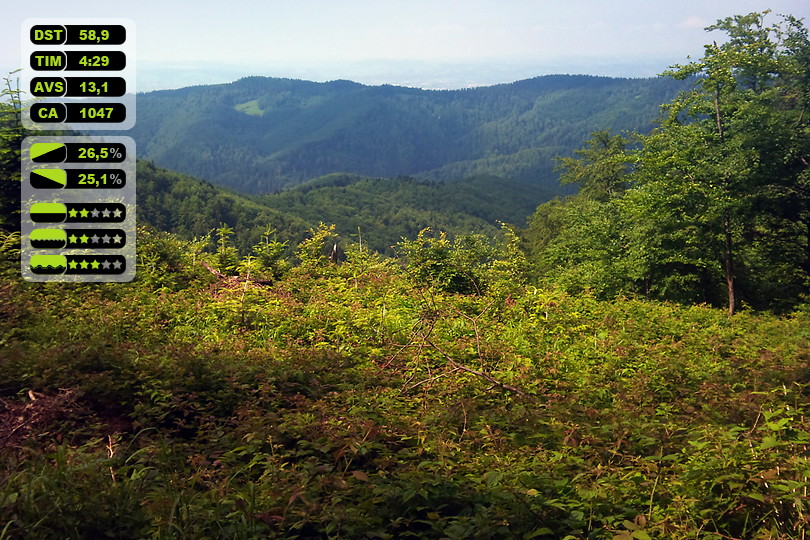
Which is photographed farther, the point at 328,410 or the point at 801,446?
the point at 328,410

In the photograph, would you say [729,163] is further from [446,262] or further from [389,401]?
[389,401]

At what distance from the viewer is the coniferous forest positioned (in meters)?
3.03

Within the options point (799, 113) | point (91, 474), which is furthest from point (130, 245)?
point (799, 113)

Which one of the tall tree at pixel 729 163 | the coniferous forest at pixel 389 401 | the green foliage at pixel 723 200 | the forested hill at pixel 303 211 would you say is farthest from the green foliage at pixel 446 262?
the forested hill at pixel 303 211

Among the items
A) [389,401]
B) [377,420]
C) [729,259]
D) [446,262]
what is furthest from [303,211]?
[377,420]

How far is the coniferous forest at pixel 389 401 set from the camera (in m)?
3.03

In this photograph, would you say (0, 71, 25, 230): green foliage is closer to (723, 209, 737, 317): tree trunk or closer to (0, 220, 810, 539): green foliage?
(0, 220, 810, 539): green foliage

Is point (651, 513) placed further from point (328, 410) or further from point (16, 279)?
point (16, 279)

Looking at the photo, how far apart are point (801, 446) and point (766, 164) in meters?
16.3

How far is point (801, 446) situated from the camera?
157 inches

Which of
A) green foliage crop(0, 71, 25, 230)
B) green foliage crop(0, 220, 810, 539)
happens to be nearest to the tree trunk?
green foliage crop(0, 220, 810, 539)

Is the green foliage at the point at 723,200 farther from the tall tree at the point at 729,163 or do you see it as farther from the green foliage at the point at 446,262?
the green foliage at the point at 446,262

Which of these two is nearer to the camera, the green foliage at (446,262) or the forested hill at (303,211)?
the green foliage at (446,262)

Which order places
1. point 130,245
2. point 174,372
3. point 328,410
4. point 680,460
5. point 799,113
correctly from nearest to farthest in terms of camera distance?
1. point 680,460
2. point 328,410
3. point 174,372
4. point 130,245
5. point 799,113
